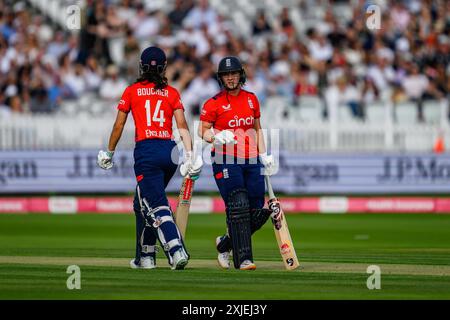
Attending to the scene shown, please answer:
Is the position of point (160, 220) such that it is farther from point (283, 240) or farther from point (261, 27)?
point (261, 27)

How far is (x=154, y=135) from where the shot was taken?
1169 centimetres

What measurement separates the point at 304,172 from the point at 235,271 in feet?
38.1

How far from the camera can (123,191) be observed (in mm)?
23359

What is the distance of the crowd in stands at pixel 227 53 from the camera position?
2488cm

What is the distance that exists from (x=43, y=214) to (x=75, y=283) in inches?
481

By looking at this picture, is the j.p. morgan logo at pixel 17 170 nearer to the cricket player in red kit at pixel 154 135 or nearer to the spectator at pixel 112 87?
the spectator at pixel 112 87

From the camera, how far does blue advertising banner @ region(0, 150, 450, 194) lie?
2312 cm

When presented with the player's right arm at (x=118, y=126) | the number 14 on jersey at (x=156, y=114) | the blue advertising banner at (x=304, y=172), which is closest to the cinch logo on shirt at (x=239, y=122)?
the number 14 on jersey at (x=156, y=114)

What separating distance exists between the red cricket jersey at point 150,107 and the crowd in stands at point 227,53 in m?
12.0

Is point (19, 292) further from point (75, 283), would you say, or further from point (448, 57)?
point (448, 57)

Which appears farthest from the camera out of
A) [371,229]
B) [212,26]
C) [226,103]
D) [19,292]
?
[212,26]

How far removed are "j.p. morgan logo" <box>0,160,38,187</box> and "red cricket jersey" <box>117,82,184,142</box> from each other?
38.8 feet

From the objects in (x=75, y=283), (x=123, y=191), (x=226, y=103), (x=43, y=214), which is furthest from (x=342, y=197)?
(x=75, y=283)

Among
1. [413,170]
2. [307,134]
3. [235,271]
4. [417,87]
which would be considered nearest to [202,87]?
[307,134]
